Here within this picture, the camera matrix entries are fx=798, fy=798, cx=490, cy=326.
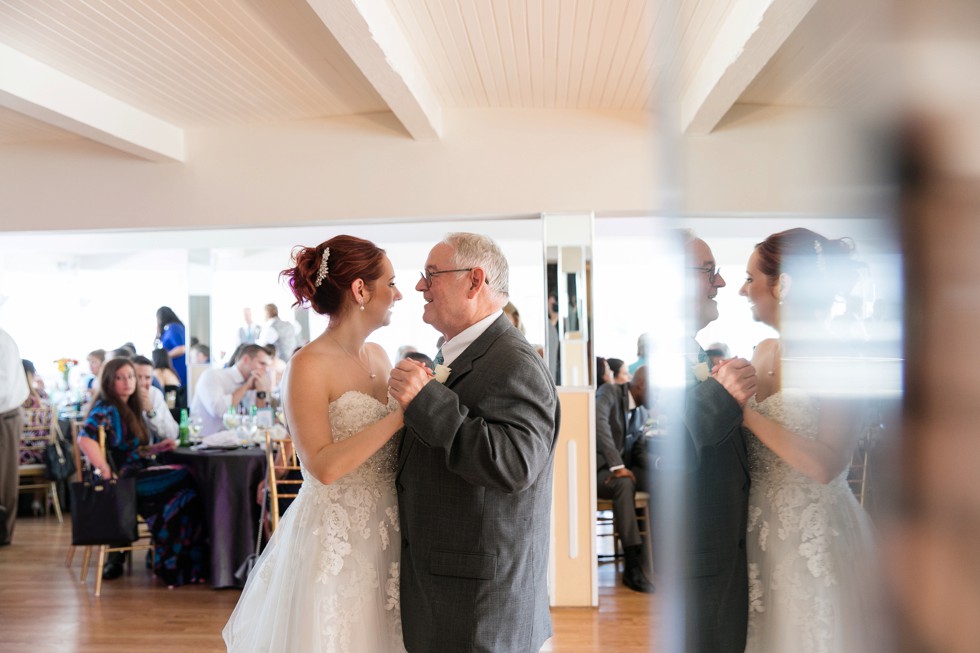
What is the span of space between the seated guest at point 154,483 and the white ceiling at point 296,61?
158 cm

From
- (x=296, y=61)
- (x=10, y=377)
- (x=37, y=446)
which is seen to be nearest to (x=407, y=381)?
(x=296, y=61)

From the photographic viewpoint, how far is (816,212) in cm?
21

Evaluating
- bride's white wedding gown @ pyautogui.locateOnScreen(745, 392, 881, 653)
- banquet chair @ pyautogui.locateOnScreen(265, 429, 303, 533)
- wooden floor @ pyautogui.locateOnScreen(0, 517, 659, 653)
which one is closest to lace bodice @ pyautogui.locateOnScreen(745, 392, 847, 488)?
bride's white wedding gown @ pyautogui.locateOnScreen(745, 392, 881, 653)

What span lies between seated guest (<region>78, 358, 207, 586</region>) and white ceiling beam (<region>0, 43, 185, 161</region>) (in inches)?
56.2

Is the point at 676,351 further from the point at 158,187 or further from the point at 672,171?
the point at 158,187

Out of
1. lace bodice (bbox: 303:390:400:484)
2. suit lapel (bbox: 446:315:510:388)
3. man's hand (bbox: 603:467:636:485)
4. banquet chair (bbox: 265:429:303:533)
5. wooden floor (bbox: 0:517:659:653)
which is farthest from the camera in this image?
man's hand (bbox: 603:467:636:485)

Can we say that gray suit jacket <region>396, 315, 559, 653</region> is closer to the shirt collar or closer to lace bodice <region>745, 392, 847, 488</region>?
the shirt collar

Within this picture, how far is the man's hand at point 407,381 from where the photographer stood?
5.97 ft

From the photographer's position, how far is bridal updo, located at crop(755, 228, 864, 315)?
20cm

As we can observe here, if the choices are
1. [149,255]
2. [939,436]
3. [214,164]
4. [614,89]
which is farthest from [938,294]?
[149,255]

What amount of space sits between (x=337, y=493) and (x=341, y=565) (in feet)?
0.64

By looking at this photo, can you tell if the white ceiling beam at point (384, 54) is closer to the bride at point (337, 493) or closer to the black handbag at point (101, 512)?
the bride at point (337, 493)

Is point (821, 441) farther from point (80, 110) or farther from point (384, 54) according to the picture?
point (80, 110)

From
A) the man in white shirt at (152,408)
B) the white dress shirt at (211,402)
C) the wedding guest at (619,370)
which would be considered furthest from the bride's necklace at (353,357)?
the white dress shirt at (211,402)
